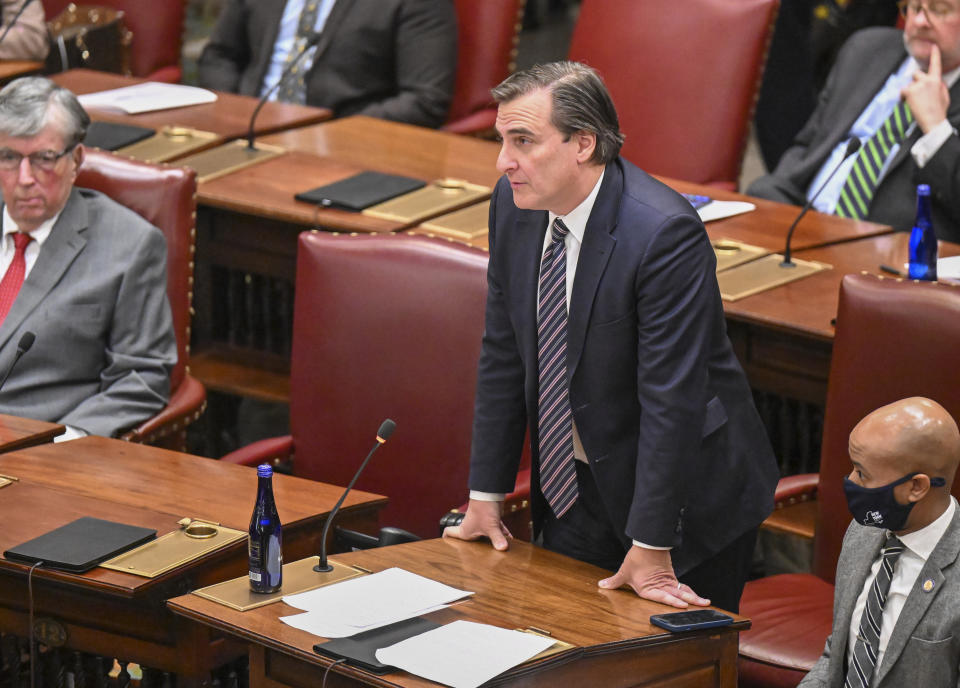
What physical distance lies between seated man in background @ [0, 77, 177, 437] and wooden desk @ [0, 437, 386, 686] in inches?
12.8

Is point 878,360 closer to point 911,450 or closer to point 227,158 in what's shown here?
point 911,450

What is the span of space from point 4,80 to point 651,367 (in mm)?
3294

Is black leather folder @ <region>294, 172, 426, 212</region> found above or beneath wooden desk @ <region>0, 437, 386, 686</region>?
above

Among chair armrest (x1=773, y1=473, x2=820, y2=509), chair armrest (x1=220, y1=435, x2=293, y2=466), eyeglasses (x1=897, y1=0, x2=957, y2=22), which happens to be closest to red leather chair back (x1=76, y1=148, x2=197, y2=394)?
chair armrest (x1=220, y1=435, x2=293, y2=466)

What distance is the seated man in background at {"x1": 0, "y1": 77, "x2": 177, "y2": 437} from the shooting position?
124 inches

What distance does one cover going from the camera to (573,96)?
222cm

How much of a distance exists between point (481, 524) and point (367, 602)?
37cm

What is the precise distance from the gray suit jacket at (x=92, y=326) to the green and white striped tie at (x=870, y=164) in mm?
1779

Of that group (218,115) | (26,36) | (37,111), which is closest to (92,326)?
(37,111)

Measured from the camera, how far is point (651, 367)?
2.24 m

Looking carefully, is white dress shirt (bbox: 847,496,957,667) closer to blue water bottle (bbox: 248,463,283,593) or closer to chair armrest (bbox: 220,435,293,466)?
blue water bottle (bbox: 248,463,283,593)

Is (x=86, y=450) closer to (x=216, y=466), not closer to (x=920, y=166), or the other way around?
(x=216, y=466)

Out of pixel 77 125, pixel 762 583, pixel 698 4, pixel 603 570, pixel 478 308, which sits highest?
pixel 698 4

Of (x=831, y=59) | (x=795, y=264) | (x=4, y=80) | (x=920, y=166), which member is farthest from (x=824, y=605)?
(x=831, y=59)
